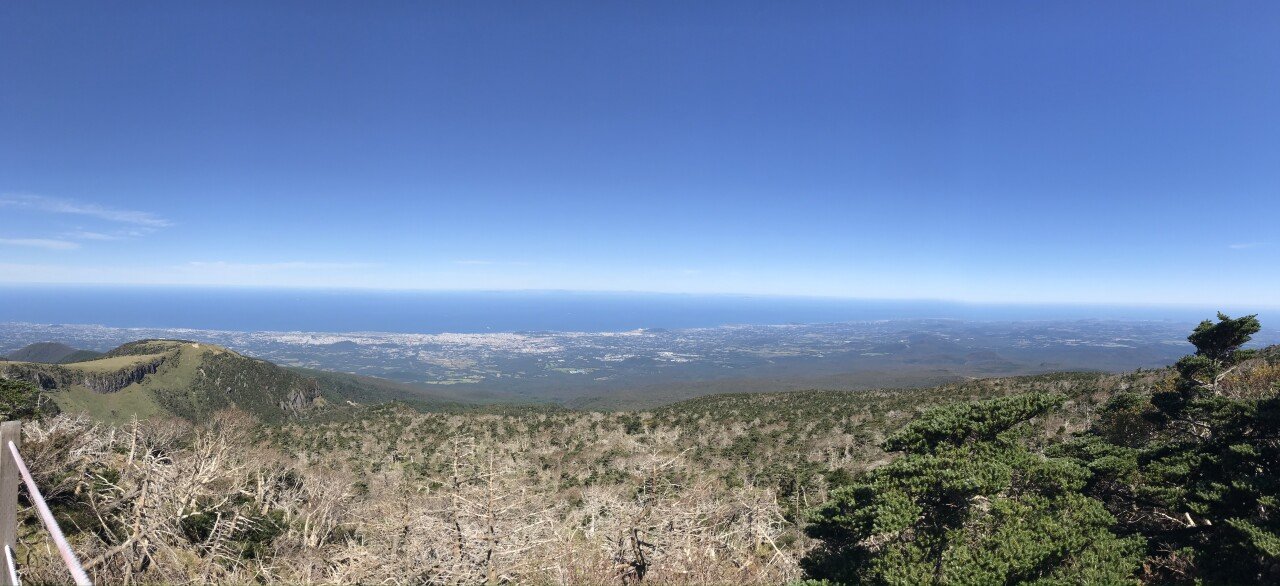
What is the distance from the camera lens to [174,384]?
65750 millimetres

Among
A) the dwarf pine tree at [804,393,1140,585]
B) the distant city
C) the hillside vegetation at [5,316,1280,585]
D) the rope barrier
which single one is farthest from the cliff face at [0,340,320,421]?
the dwarf pine tree at [804,393,1140,585]

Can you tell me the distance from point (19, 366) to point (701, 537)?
82.4 meters

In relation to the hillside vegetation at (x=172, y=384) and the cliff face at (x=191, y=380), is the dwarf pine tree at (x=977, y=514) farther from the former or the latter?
the cliff face at (x=191, y=380)

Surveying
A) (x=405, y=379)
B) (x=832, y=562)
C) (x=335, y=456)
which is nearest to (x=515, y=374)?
(x=405, y=379)

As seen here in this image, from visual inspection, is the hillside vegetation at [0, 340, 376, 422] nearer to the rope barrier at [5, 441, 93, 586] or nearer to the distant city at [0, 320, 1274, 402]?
the distant city at [0, 320, 1274, 402]

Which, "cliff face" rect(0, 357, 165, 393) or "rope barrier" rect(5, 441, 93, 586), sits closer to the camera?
"rope barrier" rect(5, 441, 93, 586)

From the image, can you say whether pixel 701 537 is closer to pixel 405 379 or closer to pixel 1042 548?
pixel 1042 548

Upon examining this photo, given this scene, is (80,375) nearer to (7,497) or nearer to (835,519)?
(7,497)

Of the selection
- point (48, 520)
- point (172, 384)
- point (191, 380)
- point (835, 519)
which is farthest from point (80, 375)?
point (835, 519)

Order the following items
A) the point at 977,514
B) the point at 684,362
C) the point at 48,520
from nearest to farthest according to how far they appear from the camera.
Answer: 1. the point at 48,520
2. the point at 977,514
3. the point at 684,362

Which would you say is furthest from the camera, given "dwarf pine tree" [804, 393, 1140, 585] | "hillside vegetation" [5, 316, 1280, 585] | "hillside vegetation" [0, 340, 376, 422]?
"hillside vegetation" [0, 340, 376, 422]

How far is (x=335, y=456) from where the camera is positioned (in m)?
25.0

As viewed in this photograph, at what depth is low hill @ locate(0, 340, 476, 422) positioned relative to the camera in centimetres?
5653

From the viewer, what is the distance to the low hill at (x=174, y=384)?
56531 millimetres
